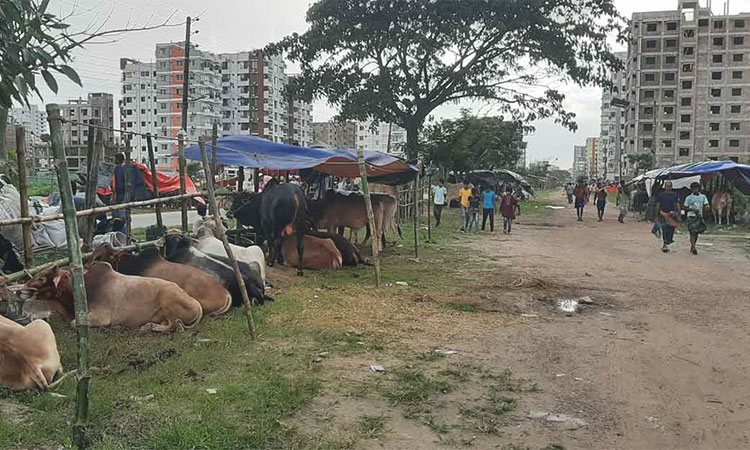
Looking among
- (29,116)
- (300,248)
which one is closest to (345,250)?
(300,248)

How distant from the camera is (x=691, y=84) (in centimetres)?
7606

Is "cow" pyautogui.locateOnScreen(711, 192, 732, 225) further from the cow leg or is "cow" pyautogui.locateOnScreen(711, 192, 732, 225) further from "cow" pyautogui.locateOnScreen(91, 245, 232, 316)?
"cow" pyautogui.locateOnScreen(91, 245, 232, 316)

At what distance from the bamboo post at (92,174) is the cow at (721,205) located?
68.8ft

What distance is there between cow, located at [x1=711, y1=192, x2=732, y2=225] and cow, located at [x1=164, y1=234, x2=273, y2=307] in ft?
65.2

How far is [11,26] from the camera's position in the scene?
11.3 feet

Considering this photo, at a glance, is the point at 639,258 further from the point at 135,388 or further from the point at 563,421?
the point at 135,388

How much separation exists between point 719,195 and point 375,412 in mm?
22046

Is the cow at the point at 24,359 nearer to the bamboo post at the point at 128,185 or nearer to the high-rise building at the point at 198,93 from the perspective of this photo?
the bamboo post at the point at 128,185

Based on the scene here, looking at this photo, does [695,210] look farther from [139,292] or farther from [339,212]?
[139,292]

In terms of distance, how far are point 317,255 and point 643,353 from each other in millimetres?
5689

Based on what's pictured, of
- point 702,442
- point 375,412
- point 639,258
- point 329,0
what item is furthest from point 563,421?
point 329,0

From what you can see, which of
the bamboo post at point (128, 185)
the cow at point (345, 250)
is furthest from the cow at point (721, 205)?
the bamboo post at point (128, 185)

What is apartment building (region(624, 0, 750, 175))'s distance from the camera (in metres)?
73.8

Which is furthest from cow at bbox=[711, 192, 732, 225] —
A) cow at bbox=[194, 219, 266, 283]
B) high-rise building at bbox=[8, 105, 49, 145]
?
high-rise building at bbox=[8, 105, 49, 145]
